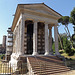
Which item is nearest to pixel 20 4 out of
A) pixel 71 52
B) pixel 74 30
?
pixel 71 52

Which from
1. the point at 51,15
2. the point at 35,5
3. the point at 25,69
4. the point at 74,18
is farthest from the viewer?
the point at 74,18

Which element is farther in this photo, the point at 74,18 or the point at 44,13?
the point at 74,18

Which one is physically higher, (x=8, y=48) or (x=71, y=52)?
(x=8, y=48)

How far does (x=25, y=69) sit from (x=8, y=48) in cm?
1914

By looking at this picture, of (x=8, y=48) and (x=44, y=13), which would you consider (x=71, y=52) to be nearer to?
(x=44, y=13)

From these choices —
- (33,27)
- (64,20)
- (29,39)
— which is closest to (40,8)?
(33,27)

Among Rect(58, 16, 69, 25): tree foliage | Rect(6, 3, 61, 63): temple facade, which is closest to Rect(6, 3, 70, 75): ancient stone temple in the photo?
Rect(6, 3, 61, 63): temple facade

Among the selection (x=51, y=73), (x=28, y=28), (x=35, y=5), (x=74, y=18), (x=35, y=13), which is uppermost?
(x=74, y=18)

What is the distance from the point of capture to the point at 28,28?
19.8 meters

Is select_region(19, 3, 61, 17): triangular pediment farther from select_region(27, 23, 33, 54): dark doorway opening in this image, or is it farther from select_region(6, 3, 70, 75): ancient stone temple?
select_region(27, 23, 33, 54): dark doorway opening

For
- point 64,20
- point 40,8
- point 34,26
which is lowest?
point 34,26

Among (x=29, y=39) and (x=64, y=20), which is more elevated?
(x=64, y=20)

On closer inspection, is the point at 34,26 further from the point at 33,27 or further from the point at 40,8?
the point at 40,8

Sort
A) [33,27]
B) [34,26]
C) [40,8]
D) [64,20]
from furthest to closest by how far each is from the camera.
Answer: [64,20], [33,27], [40,8], [34,26]
